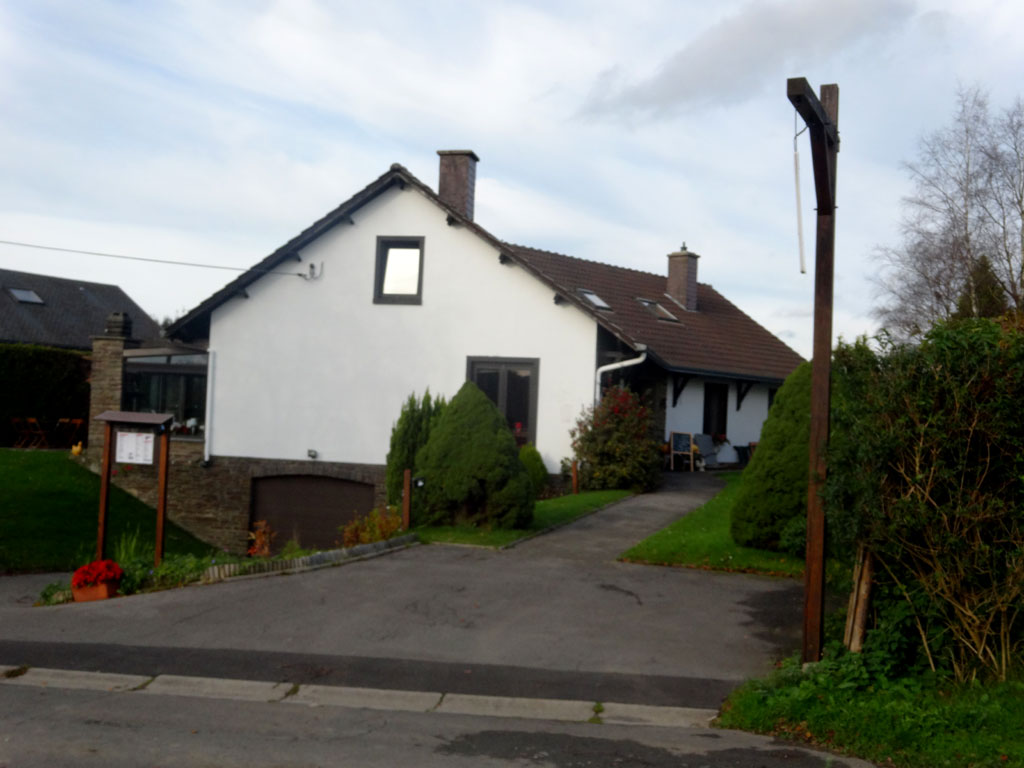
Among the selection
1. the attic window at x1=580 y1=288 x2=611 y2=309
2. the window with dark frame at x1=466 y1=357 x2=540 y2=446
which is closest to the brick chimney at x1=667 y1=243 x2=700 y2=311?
the attic window at x1=580 y1=288 x2=611 y2=309

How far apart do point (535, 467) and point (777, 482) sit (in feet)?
27.7

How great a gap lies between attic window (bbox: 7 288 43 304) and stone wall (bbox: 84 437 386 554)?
2224cm

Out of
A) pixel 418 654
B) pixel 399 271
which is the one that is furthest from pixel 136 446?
pixel 399 271

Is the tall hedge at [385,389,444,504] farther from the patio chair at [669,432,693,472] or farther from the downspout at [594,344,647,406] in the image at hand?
the patio chair at [669,432,693,472]

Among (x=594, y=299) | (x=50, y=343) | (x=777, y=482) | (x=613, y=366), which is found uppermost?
(x=594, y=299)

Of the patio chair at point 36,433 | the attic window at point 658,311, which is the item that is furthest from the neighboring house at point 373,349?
the patio chair at point 36,433

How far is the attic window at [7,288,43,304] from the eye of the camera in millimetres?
41969

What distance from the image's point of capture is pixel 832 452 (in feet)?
26.2

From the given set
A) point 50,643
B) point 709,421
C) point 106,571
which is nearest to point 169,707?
point 50,643

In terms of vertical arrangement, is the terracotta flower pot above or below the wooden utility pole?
below

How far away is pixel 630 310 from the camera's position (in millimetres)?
25453

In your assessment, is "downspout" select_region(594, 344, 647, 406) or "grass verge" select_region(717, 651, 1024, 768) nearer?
"grass verge" select_region(717, 651, 1024, 768)

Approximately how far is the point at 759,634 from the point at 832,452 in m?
2.38

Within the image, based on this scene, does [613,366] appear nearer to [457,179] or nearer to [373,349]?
[373,349]
